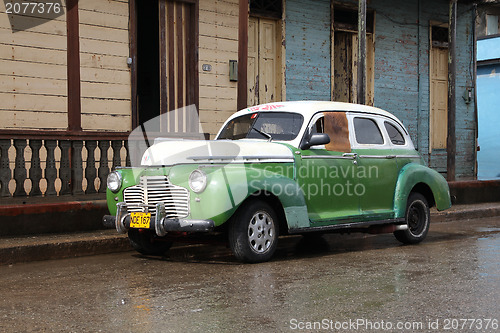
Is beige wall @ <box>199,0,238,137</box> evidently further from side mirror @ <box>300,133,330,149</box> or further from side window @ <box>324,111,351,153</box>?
side mirror @ <box>300,133,330,149</box>

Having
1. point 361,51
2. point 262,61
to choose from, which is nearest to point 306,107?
point 361,51

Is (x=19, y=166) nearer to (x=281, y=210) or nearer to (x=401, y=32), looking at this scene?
(x=281, y=210)

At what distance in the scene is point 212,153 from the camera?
7.50 metres

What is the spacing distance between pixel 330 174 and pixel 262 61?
7.55m

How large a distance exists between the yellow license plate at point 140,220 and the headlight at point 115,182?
438 mm

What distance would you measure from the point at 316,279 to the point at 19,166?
5204mm

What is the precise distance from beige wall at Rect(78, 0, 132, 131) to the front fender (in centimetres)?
518

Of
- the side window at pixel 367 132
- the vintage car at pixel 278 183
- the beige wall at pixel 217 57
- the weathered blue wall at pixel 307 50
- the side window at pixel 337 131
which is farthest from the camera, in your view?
the weathered blue wall at pixel 307 50

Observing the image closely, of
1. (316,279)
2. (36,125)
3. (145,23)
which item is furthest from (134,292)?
(145,23)

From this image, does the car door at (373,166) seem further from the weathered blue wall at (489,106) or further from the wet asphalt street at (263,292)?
the weathered blue wall at (489,106)

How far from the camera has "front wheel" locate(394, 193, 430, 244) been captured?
30.7 feet

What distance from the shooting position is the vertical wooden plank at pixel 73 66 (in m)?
11.3

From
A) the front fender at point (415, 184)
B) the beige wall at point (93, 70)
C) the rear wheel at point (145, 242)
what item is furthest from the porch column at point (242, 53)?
the rear wheel at point (145, 242)

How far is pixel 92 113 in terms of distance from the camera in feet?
38.3
